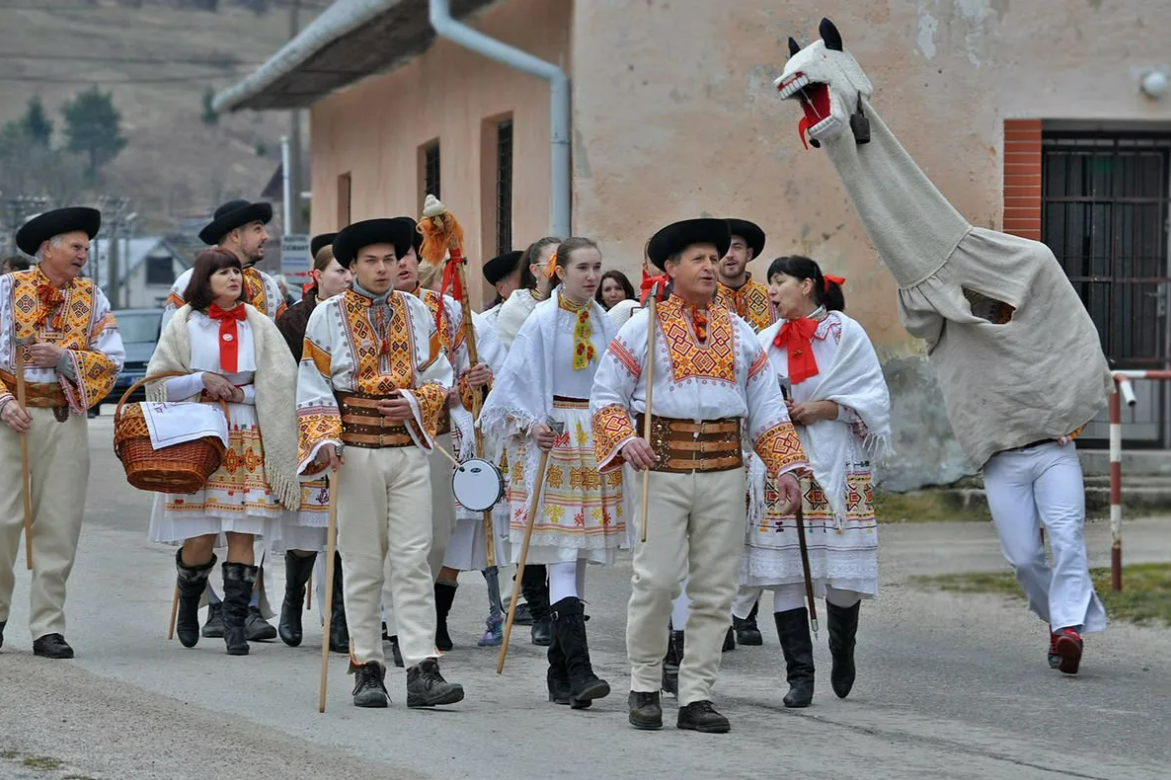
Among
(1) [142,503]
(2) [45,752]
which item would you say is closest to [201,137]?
(1) [142,503]

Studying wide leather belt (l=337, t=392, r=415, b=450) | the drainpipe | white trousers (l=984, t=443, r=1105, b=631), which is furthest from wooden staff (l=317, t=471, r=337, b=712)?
the drainpipe

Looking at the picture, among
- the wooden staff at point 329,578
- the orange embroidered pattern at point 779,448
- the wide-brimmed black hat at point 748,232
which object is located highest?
the wide-brimmed black hat at point 748,232

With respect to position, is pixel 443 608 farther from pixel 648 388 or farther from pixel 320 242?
pixel 648 388

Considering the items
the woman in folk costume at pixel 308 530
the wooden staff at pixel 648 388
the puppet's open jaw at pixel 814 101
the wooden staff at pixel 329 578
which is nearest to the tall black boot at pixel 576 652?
the wooden staff at pixel 648 388

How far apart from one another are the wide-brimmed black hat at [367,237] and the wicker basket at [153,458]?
5.21 feet

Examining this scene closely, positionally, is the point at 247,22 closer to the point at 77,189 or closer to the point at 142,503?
the point at 77,189

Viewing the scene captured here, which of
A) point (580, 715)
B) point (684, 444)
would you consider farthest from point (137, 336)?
point (684, 444)

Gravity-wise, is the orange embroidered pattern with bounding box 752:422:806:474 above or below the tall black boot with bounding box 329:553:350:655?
above

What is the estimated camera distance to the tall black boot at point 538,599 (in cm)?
927

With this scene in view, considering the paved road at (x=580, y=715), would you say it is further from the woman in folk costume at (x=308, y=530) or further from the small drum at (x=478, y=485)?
the small drum at (x=478, y=485)

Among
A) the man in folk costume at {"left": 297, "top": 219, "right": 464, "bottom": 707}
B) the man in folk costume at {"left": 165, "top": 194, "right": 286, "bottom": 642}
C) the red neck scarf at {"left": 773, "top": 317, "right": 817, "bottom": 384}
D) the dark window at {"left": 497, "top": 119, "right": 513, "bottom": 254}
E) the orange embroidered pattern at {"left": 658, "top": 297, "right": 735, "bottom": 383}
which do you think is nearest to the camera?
the orange embroidered pattern at {"left": 658, "top": 297, "right": 735, "bottom": 383}

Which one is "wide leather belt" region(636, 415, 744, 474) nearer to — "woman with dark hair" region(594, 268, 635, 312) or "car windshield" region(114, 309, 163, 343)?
"woman with dark hair" region(594, 268, 635, 312)

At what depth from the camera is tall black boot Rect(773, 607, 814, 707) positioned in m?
8.36

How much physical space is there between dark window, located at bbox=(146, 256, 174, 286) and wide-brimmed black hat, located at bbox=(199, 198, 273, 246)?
9019cm
